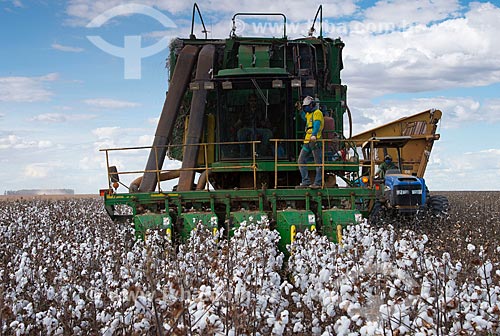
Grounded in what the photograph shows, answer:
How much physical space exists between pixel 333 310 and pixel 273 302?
540mm

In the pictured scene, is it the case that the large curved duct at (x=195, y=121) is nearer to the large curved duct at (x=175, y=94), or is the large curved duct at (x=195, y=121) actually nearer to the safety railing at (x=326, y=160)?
the large curved duct at (x=175, y=94)

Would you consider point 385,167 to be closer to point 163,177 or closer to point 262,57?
point 262,57

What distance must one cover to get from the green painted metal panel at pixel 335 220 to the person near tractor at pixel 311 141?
875 millimetres

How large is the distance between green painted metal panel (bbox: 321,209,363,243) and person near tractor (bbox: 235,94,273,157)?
2555 mm

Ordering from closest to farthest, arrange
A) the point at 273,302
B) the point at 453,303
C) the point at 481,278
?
the point at 453,303 < the point at 273,302 < the point at 481,278

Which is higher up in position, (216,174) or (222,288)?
(216,174)

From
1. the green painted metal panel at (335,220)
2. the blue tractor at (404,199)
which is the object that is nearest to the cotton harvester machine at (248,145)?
the green painted metal panel at (335,220)

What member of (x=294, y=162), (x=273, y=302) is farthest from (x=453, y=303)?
(x=294, y=162)

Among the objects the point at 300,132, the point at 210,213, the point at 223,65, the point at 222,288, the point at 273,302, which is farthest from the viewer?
the point at 223,65

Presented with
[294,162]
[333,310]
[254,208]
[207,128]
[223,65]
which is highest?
[223,65]

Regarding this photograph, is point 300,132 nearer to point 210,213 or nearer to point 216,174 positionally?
point 216,174

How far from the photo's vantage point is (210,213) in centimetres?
1252

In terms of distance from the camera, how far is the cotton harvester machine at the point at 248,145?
1267 cm

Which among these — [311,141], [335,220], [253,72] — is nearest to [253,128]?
[253,72]
